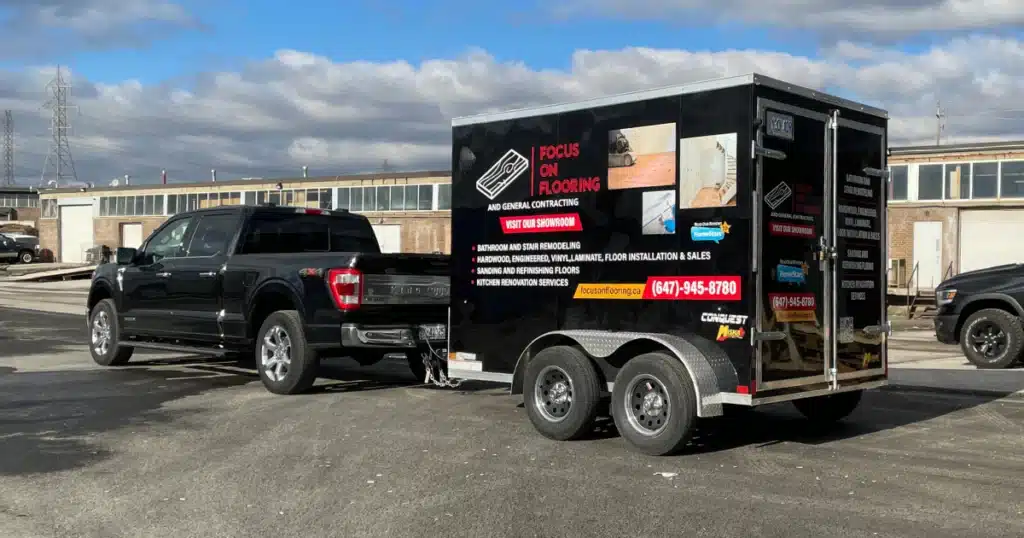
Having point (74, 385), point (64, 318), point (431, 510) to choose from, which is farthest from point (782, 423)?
point (64, 318)

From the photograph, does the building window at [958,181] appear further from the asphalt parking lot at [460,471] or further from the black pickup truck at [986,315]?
the asphalt parking lot at [460,471]

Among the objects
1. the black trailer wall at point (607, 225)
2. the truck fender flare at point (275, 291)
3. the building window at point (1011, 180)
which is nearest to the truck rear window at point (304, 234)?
the truck fender flare at point (275, 291)

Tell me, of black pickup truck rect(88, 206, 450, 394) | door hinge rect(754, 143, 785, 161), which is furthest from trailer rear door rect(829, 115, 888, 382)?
black pickup truck rect(88, 206, 450, 394)

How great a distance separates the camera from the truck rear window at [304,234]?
11828 millimetres

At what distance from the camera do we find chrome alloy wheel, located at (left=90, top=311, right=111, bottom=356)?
13.5m

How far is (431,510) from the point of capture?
595 cm

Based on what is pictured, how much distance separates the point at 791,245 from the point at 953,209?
33.5 metres

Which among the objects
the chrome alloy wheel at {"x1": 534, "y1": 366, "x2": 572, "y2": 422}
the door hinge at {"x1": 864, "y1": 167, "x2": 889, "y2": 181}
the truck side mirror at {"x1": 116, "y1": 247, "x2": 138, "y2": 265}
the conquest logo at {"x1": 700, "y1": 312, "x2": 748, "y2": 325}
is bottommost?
the chrome alloy wheel at {"x1": 534, "y1": 366, "x2": 572, "y2": 422}

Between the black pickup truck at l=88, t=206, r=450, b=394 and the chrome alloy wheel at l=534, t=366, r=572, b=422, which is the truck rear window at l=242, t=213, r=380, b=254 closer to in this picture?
the black pickup truck at l=88, t=206, r=450, b=394

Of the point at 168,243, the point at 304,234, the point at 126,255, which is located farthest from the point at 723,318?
the point at 126,255

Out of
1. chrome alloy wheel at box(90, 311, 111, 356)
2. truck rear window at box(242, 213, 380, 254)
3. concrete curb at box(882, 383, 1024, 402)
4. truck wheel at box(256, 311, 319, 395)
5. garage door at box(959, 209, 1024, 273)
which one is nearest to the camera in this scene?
truck wheel at box(256, 311, 319, 395)

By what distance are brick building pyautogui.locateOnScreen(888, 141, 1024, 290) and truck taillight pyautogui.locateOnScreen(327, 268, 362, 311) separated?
30.3 meters

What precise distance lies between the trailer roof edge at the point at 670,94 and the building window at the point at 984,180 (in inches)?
1255

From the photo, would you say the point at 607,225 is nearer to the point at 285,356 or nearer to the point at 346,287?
the point at 346,287
